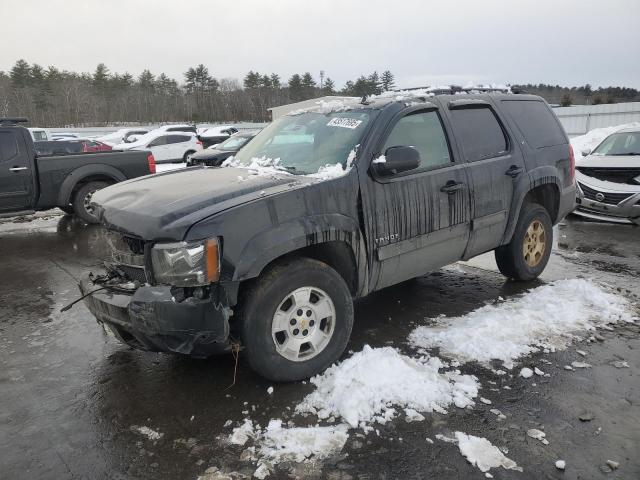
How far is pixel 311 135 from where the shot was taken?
4074mm

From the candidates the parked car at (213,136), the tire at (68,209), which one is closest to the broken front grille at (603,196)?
the tire at (68,209)

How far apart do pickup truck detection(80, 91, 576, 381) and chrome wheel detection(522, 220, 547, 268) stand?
441 millimetres

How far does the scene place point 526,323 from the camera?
4.21m

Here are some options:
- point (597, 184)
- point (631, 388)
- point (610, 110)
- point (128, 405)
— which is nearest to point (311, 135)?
point (128, 405)

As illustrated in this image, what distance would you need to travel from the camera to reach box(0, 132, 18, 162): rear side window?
8.34 meters

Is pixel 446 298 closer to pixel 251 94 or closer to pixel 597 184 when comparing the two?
pixel 597 184

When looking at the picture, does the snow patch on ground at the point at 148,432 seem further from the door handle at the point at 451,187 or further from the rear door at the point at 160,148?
the rear door at the point at 160,148

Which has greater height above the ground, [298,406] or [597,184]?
[597,184]

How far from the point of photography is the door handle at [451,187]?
4074 millimetres

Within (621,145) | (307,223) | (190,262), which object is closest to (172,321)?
(190,262)

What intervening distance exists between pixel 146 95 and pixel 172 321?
7941 centimetres

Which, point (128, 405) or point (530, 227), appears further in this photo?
point (530, 227)

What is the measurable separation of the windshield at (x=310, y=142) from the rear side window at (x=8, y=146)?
588cm

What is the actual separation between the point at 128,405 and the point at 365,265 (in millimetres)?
1860
